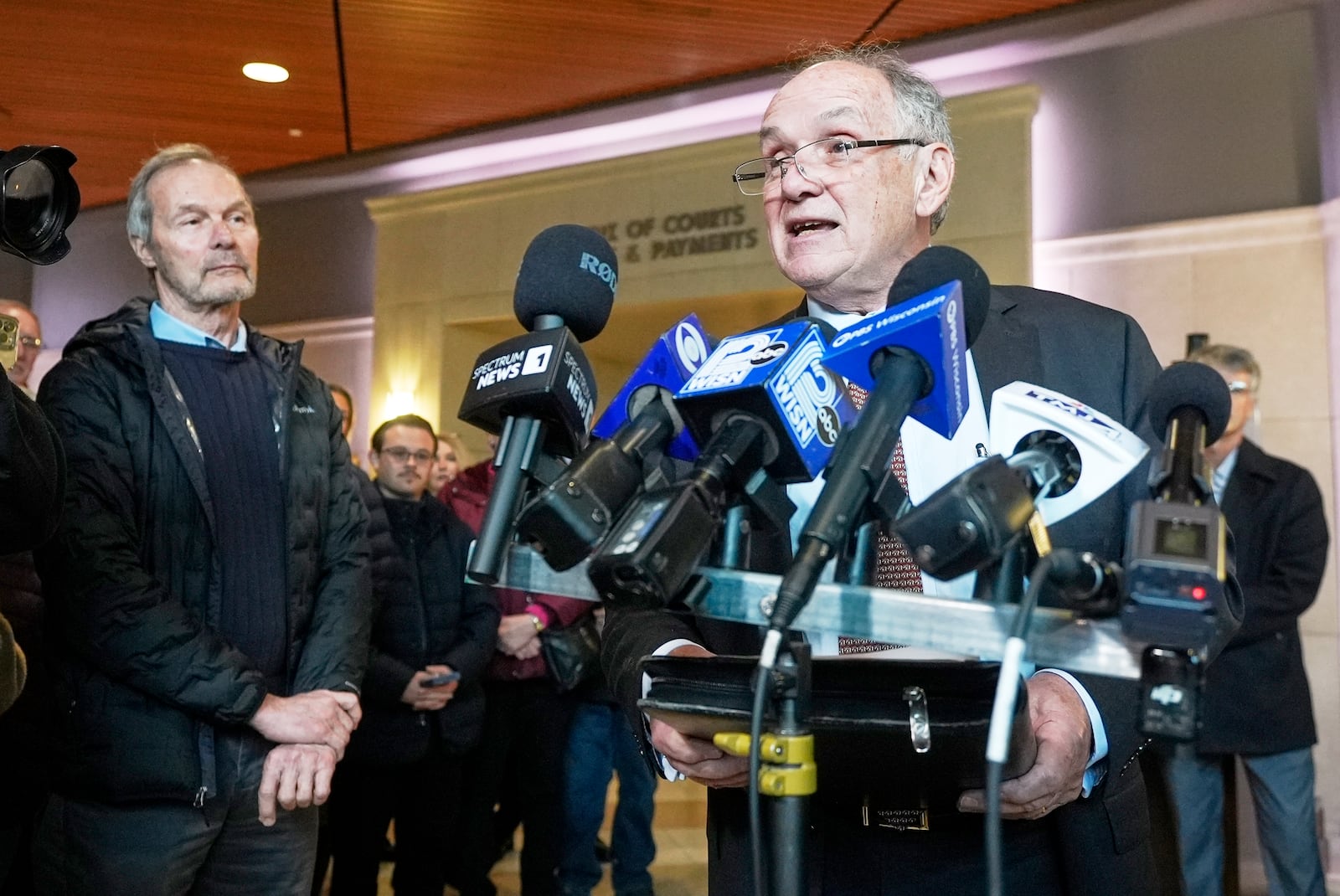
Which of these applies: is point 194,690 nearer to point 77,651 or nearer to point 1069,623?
point 77,651

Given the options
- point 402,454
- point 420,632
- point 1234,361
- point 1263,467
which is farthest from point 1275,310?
point 420,632

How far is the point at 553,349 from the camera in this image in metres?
1.00

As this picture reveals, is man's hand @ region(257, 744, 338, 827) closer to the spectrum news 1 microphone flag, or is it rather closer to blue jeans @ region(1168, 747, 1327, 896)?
the spectrum news 1 microphone flag

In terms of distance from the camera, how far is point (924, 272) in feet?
3.20

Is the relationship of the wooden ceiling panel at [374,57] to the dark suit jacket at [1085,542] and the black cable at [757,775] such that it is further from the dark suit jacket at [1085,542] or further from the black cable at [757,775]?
the black cable at [757,775]

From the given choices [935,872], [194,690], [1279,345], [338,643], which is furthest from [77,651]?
[1279,345]

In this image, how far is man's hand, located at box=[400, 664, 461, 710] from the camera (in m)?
3.84

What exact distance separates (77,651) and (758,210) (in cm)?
579

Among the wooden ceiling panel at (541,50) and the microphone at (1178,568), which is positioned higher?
the wooden ceiling panel at (541,50)

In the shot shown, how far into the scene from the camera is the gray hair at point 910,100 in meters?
1.69

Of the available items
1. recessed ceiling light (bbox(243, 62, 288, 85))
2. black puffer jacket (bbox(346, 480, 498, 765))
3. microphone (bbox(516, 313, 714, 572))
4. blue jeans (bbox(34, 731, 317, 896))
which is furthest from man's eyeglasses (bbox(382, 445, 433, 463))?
recessed ceiling light (bbox(243, 62, 288, 85))

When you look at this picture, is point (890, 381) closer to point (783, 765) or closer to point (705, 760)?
point (783, 765)

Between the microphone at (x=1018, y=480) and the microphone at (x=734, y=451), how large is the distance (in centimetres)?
13

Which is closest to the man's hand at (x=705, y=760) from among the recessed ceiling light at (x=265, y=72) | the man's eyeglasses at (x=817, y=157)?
the man's eyeglasses at (x=817, y=157)
